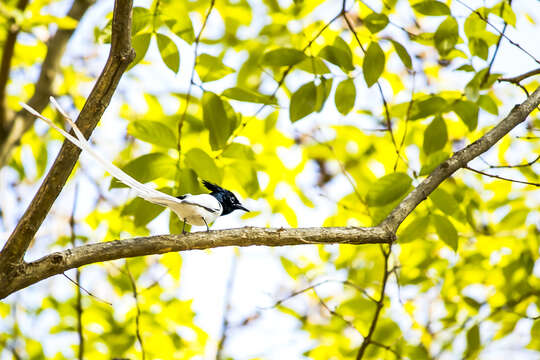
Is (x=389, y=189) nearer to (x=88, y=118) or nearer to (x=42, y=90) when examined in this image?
(x=88, y=118)

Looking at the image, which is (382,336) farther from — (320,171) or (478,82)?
(320,171)

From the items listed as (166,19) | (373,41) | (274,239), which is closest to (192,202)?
(274,239)

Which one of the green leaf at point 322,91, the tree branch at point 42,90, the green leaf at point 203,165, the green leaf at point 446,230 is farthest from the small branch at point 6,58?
the green leaf at point 446,230

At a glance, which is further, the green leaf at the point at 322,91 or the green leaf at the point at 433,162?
the green leaf at the point at 322,91

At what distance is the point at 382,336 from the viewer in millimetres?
3531

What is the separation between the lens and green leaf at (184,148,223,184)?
8.59 ft

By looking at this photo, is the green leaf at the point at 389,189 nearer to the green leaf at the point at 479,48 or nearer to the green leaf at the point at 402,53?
the green leaf at the point at 402,53

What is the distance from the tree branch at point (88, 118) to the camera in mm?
1966

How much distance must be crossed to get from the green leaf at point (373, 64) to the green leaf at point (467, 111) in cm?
56

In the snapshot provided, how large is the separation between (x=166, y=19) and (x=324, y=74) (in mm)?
847

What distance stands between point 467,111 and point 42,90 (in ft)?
10.1

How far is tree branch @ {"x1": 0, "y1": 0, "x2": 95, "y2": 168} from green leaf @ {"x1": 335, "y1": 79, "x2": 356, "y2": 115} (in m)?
2.40

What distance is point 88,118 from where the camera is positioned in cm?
199

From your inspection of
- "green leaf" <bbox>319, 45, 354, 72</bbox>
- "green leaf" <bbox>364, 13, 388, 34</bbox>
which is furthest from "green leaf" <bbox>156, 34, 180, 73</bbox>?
"green leaf" <bbox>364, 13, 388, 34</bbox>
